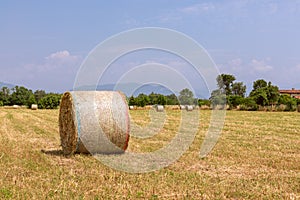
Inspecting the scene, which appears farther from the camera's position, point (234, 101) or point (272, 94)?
point (272, 94)

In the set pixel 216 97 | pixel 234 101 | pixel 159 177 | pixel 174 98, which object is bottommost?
pixel 159 177

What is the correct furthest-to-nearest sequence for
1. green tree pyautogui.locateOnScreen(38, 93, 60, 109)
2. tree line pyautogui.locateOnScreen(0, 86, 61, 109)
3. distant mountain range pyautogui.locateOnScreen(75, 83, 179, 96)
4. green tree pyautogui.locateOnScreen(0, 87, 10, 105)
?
green tree pyautogui.locateOnScreen(0, 87, 10, 105) → tree line pyautogui.locateOnScreen(0, 86, 61, 109) → green tree pyautogui.locateOnScreen(38, 93, 60, 109) → distant mountain range pyautogui.locateOnScreen(75, 83, 179, 96)

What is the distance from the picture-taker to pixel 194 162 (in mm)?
9547

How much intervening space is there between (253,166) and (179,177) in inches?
87.0

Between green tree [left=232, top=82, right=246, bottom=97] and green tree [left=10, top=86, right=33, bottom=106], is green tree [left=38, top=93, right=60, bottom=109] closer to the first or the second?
green tree [left=10, top=86, right=33, bottom=106]

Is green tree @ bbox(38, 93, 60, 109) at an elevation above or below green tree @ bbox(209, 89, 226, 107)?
above

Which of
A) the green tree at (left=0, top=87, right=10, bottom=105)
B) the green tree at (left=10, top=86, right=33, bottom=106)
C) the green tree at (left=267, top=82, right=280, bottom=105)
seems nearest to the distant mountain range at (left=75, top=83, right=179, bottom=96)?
the green tree at (left=267, top=82, right=280, bottom=105)

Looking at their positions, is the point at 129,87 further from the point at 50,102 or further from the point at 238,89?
the point at 238,89

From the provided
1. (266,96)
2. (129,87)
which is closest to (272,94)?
(266,96)

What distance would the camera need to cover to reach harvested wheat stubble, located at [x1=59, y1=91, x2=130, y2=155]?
1021cm

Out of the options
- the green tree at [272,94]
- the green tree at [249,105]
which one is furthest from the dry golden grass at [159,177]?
the green tree at [272,94]

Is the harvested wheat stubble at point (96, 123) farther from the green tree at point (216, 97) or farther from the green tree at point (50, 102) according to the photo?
the green tree at point (50, 102)

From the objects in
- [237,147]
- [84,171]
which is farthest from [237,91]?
[84,171]

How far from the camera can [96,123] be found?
10242mm
